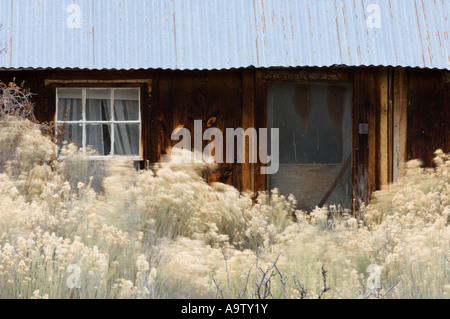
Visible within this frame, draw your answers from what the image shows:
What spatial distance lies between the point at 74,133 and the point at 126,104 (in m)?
0.80

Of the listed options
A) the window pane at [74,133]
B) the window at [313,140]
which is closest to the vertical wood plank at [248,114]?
the window at [313,140]

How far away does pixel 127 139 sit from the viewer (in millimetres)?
9766

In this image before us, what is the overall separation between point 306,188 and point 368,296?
4.72 meters

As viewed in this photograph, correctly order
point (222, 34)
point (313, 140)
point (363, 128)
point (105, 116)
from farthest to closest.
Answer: point (313, 140) → point (105, 116) → point (363, 128) → point (222, 34)

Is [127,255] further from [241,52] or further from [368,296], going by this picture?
[241,52]

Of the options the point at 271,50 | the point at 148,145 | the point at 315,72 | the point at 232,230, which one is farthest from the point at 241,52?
the point at 232,230

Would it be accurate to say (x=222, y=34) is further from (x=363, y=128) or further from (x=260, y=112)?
(x=363, y=128)

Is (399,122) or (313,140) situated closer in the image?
(399,122)

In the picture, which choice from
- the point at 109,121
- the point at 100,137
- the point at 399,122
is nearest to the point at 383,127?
the point at 399,122

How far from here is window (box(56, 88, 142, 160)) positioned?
973 centimetres

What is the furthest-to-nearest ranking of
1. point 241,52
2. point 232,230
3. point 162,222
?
1. point 241,52
2. point 232,230
3. point 162,222

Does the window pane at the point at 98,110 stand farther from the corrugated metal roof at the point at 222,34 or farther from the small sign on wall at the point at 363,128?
the small sign on wall at the point at 363,128
